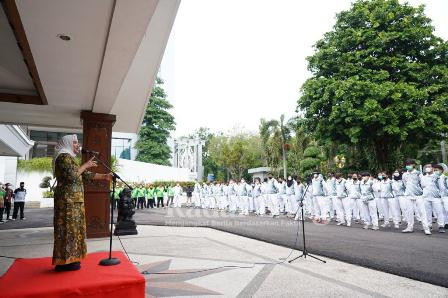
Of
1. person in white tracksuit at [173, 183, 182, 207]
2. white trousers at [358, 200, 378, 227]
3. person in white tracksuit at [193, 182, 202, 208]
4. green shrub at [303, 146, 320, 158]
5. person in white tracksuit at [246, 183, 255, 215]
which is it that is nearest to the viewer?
white trousers at [358, 200, 378, 227]

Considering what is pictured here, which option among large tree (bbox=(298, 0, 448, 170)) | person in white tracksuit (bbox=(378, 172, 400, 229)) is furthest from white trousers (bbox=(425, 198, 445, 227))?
large tree (bbox=(298, 0, 448, 170))

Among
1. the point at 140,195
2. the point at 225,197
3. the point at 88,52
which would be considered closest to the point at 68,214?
the point at 88,52

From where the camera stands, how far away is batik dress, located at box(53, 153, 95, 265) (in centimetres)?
338

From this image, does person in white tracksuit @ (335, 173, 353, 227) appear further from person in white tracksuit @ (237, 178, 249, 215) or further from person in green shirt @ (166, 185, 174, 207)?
person in green shirt @ (166, 185, 174, 207)

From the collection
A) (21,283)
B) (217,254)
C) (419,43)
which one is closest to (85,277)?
(21,283)

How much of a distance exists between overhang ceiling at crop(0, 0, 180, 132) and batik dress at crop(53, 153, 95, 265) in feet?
5.97

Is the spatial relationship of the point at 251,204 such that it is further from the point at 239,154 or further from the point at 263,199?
the point at 239,154

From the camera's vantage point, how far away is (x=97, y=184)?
8320 millimetres

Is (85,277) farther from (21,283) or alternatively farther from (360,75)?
(360,75)

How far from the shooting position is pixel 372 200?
9.52 metres

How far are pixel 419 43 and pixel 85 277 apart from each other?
61.9 feet

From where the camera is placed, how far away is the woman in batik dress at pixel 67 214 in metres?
3.38

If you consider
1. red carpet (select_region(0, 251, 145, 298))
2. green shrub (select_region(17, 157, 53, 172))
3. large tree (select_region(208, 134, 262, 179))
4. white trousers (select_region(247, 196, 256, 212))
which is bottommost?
red carpet (select_region(0, 251, 145, 298))

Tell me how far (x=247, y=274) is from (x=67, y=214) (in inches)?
98.5
